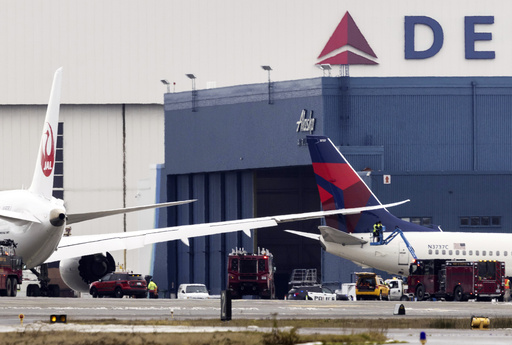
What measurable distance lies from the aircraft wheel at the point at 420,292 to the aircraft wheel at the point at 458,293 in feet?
8.98

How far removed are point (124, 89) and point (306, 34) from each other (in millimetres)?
18717

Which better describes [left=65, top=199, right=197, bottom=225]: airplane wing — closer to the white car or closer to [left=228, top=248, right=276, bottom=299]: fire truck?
[left=228, top=248, right=276, bottom=299]: fire truck

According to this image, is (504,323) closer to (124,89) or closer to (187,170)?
(187,170)

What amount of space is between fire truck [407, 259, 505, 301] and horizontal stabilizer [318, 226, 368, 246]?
6.65 m

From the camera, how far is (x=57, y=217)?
5322cm

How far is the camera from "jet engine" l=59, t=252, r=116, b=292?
204ft

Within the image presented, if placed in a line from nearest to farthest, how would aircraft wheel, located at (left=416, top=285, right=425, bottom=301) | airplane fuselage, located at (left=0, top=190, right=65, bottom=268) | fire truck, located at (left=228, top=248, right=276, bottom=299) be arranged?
airplane fuselage, located at (left=0, top=190, right=65, bottom=268) < aircraft wheel, located at (left=416, top=285, right=425, bottom=301) < fire truck, located at (left=228, top=248, right=276, bottom=299)

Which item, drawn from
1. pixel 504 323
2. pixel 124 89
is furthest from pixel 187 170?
pixel 504 323

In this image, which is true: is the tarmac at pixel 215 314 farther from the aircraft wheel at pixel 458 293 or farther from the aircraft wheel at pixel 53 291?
the aircraft wheel at pixel 458 293

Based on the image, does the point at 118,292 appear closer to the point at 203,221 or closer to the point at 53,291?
the point at 53,291

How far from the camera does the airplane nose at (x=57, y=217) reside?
5325cm

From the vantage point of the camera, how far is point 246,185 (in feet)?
371

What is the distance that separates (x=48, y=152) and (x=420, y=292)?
27.3 meters

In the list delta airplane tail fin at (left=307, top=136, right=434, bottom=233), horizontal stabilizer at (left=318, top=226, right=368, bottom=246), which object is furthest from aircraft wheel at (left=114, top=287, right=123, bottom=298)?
delta airplane tail fin at (left=307, top=136, right=434, bottom=233)
